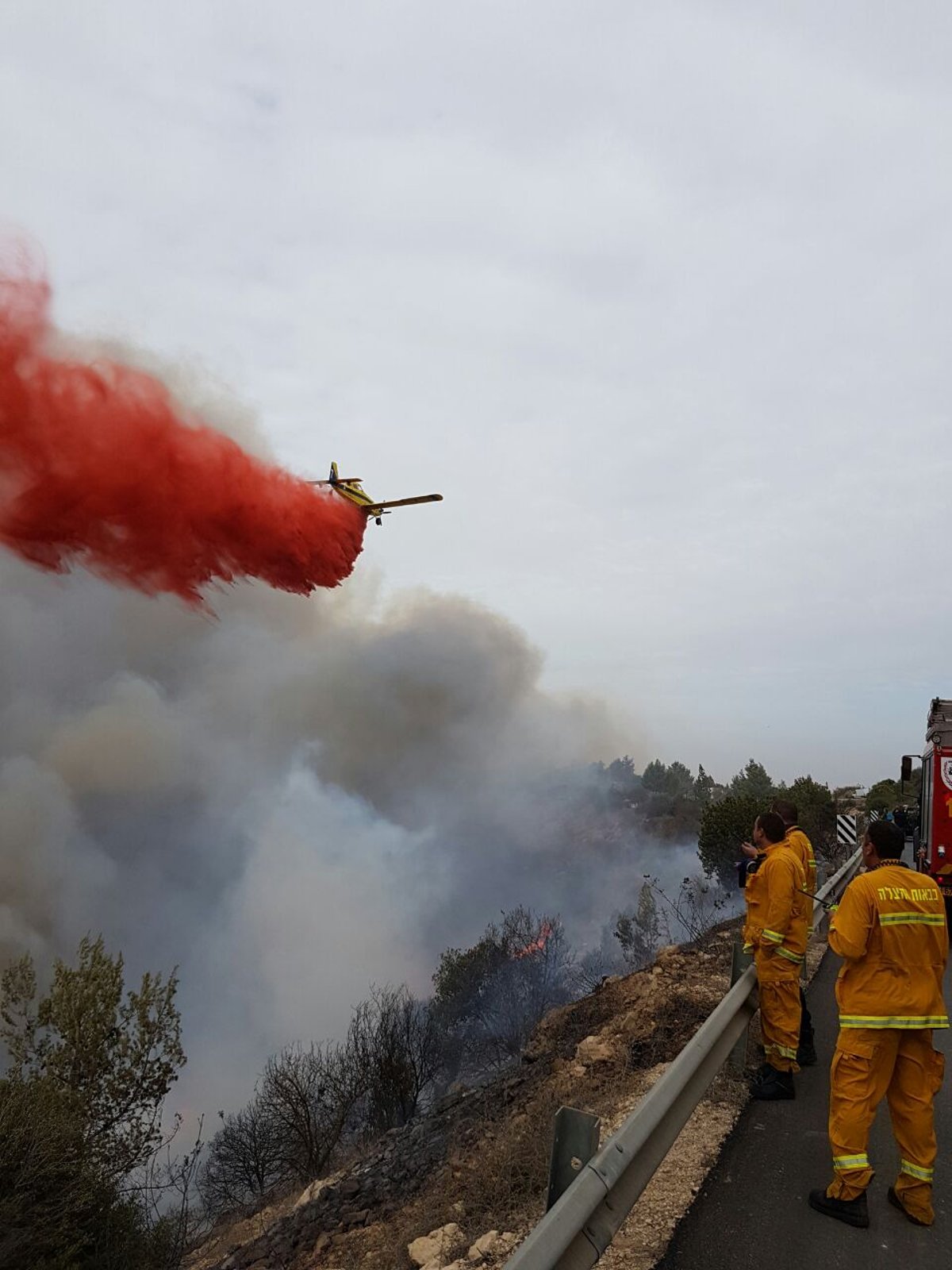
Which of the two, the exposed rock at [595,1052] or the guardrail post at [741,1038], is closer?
the guardrail post at [741,1038]

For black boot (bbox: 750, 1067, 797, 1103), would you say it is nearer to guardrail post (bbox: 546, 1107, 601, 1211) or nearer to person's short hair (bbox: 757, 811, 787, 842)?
person's short hair (bbox: 757, 811, 787, 842)

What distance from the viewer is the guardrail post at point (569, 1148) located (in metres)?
2.59

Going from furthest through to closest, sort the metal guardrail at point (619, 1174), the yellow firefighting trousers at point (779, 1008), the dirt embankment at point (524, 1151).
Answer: the yellow firefighting trousers at point (779, 1008)
the dirt embankment at point (524, 1151)
the metal guardrail at point (619, 1174)

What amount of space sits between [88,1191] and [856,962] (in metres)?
14.8

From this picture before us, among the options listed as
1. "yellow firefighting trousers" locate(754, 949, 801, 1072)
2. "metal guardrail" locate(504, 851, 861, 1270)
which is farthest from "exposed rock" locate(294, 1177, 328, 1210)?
"metal guardrail" locate(504, 851, 861, 1270)

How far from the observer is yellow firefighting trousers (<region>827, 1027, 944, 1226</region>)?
139 inches

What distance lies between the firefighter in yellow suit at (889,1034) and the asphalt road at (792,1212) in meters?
0.11

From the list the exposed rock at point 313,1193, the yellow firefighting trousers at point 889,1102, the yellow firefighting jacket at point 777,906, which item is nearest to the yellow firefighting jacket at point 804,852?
the yellow firefighting jacket at point 777,906

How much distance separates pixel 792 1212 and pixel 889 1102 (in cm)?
70

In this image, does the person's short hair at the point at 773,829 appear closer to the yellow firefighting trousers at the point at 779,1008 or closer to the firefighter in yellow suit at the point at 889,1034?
the yellow firefighting trousers at the point at 779,1008

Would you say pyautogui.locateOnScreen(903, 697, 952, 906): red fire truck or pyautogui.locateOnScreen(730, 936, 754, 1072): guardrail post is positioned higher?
pyautogui.locateOnScreen(903, 697, 952, 906): red fire truck

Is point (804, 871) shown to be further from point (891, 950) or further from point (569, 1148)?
point (569, 1148)

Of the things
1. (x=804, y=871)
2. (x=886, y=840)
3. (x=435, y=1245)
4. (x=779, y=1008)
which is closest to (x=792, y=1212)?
(x=779, y=1008)

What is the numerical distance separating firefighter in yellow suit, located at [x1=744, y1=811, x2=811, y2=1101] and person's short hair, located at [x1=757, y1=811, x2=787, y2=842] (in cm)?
20
